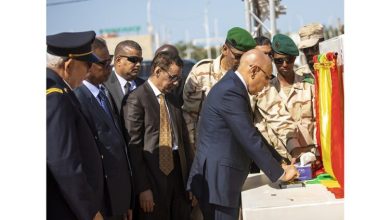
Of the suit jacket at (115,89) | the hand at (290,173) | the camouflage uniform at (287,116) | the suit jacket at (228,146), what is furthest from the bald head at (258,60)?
the suit jacket at (115,89)

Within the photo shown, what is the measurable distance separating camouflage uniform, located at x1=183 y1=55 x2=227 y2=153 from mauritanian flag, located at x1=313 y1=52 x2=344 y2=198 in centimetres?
101

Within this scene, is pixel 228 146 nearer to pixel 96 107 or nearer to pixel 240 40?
pixel 96 107

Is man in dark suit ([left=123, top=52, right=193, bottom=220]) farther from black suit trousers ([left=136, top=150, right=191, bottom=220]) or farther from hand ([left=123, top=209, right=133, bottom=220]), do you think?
hand ([left=123, top=209, right=133, bottom=220])

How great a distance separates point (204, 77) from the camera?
12.9 ft

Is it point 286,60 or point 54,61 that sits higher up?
point 286,60

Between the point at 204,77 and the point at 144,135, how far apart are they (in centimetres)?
78

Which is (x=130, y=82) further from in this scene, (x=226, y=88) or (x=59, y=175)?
(x=59, y=175)

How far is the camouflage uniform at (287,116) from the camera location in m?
3.45

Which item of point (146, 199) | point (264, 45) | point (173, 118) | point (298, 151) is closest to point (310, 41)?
point (264, 45)

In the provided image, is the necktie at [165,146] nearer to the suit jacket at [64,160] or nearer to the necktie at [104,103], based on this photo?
the necktie at [104,103]

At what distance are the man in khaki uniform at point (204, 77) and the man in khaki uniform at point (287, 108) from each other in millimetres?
286

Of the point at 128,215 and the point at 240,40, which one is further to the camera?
the point at 240,40
